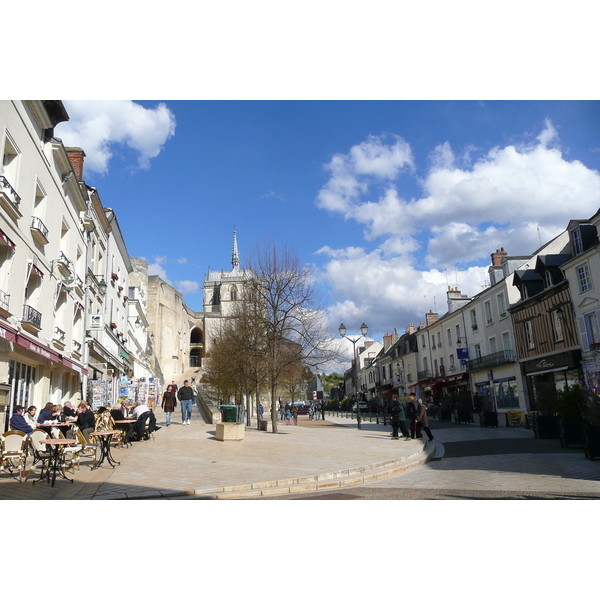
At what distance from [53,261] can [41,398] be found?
12.5 ft

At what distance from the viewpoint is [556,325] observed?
826 inches

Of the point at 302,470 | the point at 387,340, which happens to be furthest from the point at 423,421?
the point at 387,340

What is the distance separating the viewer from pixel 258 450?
11.2m

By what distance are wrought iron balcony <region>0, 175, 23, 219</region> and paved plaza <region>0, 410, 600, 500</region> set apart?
5.22 m

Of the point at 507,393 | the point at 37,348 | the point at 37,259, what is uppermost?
the point at 37,259

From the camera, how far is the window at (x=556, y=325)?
20609mm

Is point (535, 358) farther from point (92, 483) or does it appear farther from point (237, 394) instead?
point (92, 483)

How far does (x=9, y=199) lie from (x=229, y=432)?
7741 millimetres

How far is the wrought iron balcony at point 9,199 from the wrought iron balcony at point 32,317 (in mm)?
2260

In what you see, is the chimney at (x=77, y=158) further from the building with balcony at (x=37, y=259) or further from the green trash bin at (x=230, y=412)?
the green trash bin at (x=230, y=412)

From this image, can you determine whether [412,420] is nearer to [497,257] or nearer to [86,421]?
[86,421]

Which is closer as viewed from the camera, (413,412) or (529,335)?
(413,412)

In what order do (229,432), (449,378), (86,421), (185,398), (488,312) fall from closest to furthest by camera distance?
(86,421), (229,432), (185,398), (488,312), (449,378)
